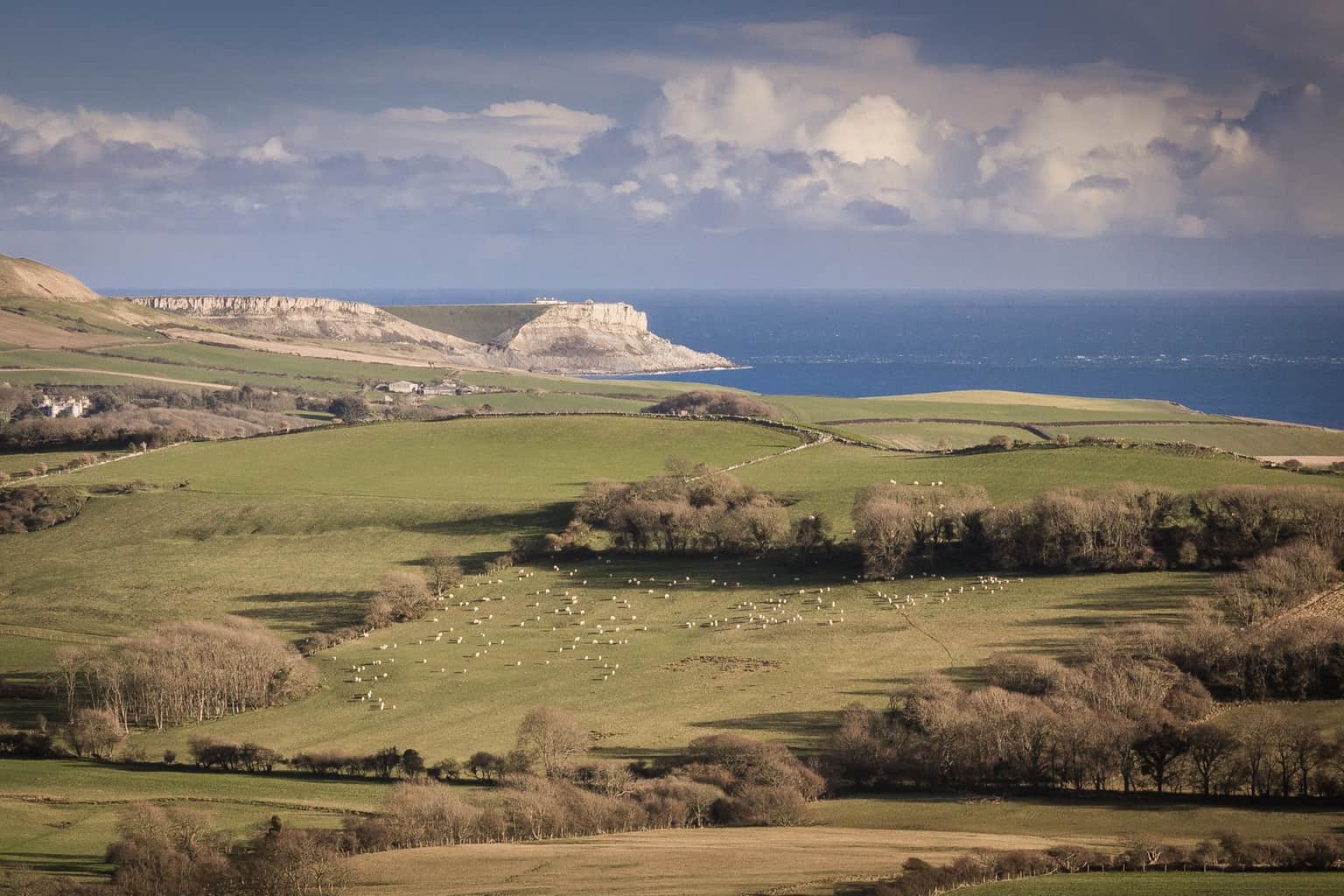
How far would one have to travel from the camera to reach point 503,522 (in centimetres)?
9281

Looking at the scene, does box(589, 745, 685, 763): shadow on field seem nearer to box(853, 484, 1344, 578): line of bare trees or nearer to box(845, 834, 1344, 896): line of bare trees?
box(845, 834, 1344, 896): line of bare trees

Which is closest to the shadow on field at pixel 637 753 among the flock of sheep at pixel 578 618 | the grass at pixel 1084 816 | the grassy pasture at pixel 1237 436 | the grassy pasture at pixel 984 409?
the grass at pixel 1084 816

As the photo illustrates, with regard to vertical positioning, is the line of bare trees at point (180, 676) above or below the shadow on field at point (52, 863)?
above

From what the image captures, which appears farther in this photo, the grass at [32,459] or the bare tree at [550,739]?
the grass at [32,459]

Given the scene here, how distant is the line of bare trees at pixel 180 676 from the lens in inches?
2411

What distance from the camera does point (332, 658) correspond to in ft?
225

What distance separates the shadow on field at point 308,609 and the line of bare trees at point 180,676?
927 cm

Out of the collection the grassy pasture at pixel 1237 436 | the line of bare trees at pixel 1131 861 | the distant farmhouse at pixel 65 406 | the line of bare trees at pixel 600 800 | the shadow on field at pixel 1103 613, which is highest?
the grassy pasture at pixel 1237 436

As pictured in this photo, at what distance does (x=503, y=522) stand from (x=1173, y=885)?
61.8 metres

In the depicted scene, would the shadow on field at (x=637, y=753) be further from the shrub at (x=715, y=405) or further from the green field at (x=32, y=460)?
the shrub at (x=715, y=405)

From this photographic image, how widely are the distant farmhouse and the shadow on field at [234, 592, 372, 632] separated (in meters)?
88.8

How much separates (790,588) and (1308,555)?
25.6 m

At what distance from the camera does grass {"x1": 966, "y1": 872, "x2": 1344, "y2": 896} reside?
3484 centimetres

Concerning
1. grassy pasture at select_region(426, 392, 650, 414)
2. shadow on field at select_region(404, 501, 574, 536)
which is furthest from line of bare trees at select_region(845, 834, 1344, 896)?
grassy pasture at select_region(426, 392, 650, 414)
